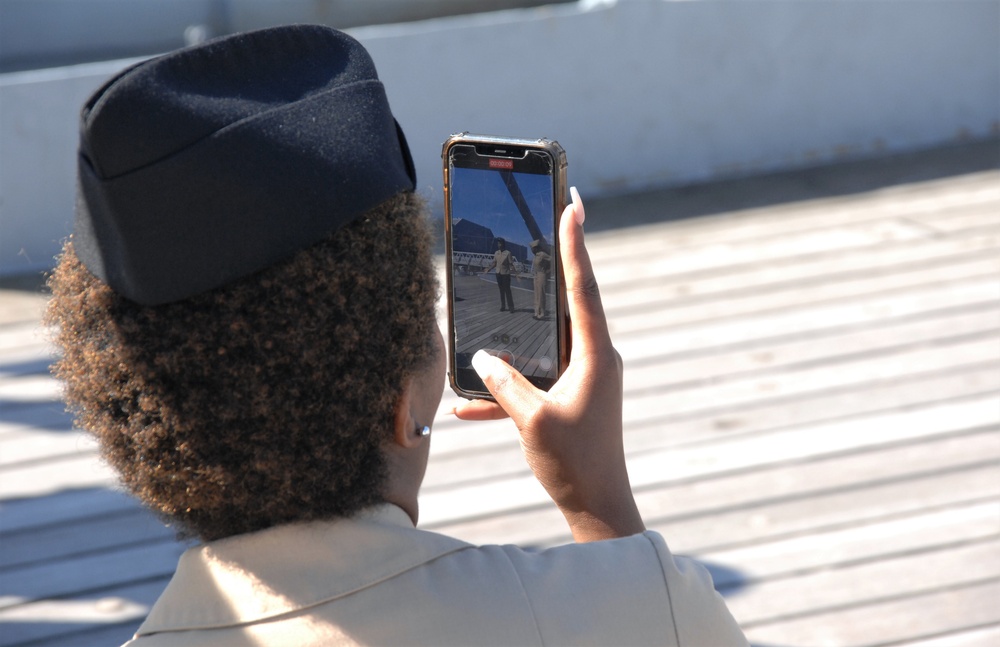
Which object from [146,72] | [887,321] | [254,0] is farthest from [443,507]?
[254,0]

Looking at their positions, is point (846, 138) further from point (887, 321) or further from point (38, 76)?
point (38, 76)

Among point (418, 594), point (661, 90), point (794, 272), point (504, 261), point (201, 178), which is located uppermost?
point (201, 178)

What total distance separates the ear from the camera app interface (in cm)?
28

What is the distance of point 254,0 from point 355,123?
15.3 ft

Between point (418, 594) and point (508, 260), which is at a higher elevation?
point (508, 260)

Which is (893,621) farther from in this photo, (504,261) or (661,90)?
(661,90)

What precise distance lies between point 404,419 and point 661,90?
4.40 meters

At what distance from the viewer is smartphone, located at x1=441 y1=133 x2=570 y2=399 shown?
3.86 feet

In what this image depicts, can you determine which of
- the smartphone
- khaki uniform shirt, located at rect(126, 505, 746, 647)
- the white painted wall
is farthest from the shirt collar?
the white painted wall

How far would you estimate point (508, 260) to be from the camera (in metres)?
1.21

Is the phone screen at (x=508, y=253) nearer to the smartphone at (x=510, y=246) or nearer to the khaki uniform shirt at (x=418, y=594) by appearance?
the smartphone at (x=510, y=246)

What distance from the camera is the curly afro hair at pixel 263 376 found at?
2.82 ft

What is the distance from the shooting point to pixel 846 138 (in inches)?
211

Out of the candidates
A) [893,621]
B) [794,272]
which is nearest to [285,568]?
[893,621]
